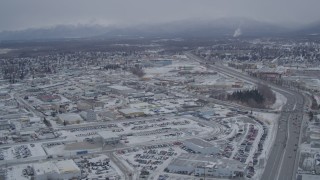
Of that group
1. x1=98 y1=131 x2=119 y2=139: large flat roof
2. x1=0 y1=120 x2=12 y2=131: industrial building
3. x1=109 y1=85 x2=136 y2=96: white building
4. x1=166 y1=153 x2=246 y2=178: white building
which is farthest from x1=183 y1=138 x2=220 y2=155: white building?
x1=109 y1=85 x2=136 y2=96: white building

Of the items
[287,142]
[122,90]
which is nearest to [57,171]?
[287,142]

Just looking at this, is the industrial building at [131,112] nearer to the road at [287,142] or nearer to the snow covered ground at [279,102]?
the road at [287,142]

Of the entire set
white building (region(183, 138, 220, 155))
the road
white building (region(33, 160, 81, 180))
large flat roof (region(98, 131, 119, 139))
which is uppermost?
large flat roof (region(98, 131, 119, 139))

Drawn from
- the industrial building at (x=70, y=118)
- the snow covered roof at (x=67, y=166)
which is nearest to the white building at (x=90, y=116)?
the industrial building at (x=70, y=118)

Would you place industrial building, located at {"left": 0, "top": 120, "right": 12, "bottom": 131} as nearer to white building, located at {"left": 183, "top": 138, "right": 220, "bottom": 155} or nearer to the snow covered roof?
the snow covered roof

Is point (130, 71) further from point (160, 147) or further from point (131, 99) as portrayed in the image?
point (160, 147)

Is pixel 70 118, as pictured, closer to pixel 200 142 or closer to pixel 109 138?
pixel 109 138

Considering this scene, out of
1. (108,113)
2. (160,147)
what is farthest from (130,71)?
(160,147)
